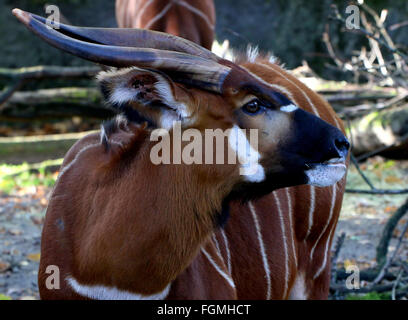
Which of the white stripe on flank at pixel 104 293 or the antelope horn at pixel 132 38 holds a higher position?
the antelope horn at pixel 132 38

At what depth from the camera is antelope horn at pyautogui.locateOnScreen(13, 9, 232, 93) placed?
2344 millimetres

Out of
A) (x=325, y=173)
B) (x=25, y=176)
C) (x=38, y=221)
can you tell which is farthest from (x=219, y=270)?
(x=25, y=176)

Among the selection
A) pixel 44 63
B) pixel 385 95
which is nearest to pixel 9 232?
pixel 385 95

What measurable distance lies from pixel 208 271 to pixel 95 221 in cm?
56

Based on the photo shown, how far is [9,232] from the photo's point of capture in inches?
226

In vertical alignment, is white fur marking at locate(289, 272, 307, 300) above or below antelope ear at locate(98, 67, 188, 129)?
below

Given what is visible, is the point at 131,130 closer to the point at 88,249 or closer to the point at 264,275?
the point at 88,249

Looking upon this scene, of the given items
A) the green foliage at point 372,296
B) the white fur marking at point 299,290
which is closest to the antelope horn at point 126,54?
the white fur marking at point 299,290

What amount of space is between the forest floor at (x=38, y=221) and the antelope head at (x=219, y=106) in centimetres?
218

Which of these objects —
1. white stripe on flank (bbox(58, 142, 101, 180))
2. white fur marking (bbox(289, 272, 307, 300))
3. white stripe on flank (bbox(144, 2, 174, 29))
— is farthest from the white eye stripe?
white stripe on flank (bbox(144, 2, 174, 29))

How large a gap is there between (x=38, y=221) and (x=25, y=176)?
1812mm

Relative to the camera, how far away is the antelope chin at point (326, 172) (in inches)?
104

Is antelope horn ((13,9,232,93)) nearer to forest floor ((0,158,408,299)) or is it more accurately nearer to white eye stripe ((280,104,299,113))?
white eye stripe ((280,104,299,113))

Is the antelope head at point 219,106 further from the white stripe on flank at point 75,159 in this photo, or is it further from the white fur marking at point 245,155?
the white stripe on flank at point 75,159
